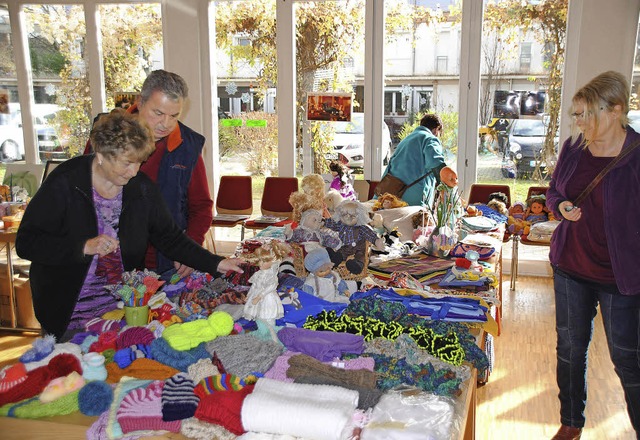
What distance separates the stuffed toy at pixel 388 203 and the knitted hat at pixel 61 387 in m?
2.95

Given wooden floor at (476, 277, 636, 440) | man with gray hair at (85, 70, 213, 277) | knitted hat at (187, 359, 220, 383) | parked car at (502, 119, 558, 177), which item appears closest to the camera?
knitted hat at (187, 359, 220, 383)

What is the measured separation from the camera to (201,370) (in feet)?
5.92

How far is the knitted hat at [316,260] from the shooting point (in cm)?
265

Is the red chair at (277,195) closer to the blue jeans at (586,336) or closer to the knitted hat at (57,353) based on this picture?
the blue jeans at (586,336)

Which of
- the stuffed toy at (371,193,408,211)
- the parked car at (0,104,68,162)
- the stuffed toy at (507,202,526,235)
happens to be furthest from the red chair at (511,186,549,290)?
the parked car at (0,104,68,162)

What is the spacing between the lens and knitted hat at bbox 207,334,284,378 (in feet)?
6.02

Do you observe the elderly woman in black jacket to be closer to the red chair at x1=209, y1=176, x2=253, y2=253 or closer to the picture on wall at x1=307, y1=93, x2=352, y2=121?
the red chair at x1=209, y1=176, x2=253, y2=253

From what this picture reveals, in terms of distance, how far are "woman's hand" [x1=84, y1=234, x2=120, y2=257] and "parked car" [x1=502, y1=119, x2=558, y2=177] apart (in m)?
5.06

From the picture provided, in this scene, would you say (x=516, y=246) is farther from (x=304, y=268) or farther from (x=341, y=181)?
(x=304, y=268)

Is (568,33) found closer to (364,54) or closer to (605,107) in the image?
(364,54)

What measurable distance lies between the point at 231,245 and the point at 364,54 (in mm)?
2700

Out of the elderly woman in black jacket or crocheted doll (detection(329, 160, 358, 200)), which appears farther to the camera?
crocheted doll (detection(329, 160, 358, 200))

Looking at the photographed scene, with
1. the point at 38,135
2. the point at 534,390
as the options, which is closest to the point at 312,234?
the point at 534,390

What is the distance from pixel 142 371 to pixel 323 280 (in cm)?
93
